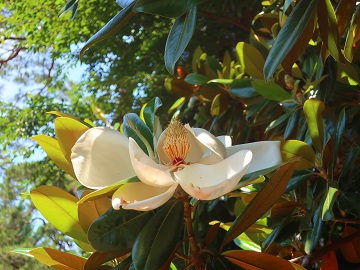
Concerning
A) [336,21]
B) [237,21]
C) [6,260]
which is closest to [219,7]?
[237,21]

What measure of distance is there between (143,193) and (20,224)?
294 cm

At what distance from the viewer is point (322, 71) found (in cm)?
111

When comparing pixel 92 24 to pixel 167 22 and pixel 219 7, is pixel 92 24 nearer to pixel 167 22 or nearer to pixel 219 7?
pixel 167 22

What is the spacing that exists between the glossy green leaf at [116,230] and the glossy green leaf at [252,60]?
2.21 feet

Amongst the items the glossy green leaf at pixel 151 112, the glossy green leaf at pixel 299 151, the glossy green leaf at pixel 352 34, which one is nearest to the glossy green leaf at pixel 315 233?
the glossy green leaf at pixel 299 151

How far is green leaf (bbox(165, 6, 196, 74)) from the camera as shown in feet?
2.52

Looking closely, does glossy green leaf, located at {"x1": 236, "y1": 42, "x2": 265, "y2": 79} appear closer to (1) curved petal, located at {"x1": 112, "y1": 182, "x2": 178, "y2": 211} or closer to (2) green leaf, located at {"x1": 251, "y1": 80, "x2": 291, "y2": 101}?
(2) green leaf, located at {"x1": 251, "y1": 80, "x2": 291, "y2": 101}

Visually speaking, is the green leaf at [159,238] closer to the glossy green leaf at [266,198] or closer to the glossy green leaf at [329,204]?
the glossy green leaf at [266,198]

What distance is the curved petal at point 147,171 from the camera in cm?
59

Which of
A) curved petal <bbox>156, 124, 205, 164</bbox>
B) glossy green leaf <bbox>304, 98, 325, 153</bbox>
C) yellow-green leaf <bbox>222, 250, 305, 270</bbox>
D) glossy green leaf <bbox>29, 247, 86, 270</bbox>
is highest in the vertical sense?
curved petal <bbox>156, 124, 205, 164</bbox>

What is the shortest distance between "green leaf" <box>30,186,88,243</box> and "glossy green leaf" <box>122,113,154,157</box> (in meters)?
0.11

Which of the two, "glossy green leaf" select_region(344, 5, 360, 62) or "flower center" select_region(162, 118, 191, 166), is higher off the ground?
"flower center" select_region(162, 118, 191, 166)

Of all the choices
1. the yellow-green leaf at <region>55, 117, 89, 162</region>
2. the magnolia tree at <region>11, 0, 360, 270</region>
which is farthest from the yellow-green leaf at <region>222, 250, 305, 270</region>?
the yellow-green leaf at <region>55, 117, 89, 162</region>

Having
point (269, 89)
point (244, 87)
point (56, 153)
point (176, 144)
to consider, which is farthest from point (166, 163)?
point (244, 87)
